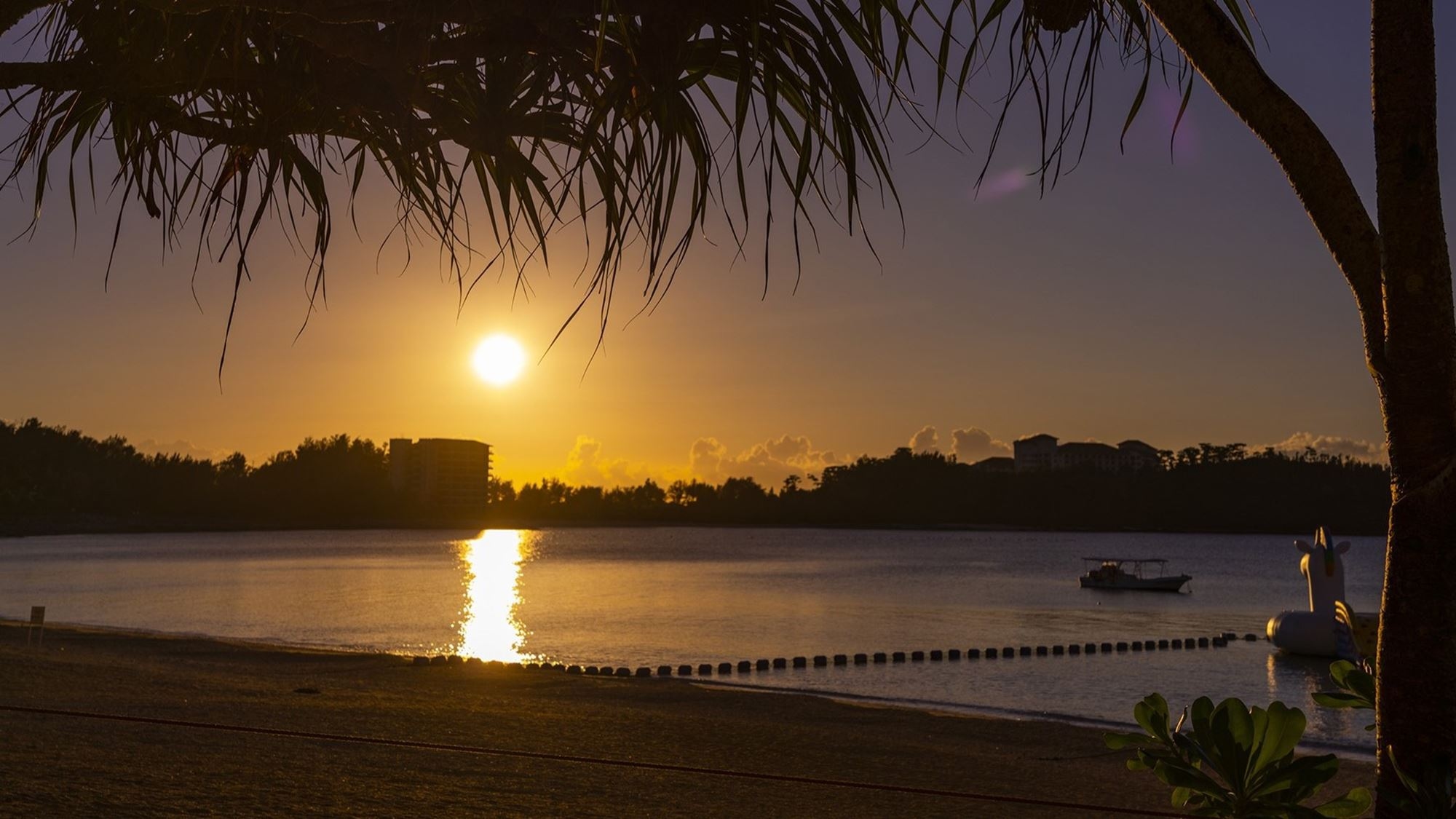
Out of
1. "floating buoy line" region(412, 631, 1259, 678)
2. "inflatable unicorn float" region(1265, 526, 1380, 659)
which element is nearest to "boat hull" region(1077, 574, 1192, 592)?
"floating buoy line" region(412, 631, 1259, 678)

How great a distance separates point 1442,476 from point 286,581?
67.1 m

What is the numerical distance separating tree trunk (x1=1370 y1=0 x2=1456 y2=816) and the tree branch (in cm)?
7

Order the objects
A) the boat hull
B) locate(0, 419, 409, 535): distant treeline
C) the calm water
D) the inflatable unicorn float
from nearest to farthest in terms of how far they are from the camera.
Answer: the calm water < the inflatable unicorn float < the boat hull < locate(0, 419, 409, 535): distant treeline

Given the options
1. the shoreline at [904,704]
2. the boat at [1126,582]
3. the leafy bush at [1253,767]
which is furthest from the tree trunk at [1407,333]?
the boat at [1126,582]

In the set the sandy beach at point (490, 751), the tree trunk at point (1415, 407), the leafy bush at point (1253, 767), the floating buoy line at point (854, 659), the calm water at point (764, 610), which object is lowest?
the calm water at point (764, 610)

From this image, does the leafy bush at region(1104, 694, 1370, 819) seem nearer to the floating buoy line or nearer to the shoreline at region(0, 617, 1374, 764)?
the shoreline at region(0, 617, 1374, 764)

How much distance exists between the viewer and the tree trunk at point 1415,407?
8.58ft

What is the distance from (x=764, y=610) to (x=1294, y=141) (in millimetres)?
45119

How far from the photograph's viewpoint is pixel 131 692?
12469 mm

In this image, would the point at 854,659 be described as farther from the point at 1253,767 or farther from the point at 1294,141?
the point at 1294,141

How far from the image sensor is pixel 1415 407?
8.86 feet

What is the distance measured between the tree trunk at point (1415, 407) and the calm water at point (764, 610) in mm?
15622

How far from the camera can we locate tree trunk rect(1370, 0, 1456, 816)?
103 inches

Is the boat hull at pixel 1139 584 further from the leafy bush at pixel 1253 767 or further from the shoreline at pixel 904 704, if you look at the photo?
the leafy bush at pixel 1253 767
